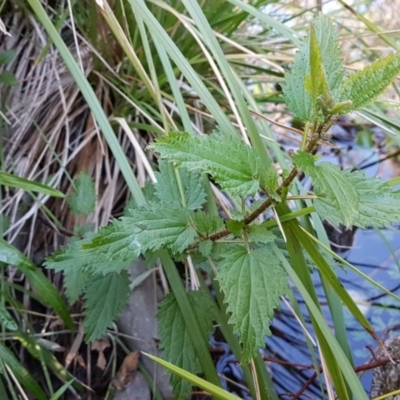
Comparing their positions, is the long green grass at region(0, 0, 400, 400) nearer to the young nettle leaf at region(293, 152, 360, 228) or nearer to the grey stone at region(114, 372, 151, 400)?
the grey stone at region(114, 372, 151, 400)

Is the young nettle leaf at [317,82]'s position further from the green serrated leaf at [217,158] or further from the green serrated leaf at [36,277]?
the green serrated leaf at [36,277]

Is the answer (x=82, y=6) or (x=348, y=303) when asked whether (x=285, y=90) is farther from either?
(x=82, y=6)

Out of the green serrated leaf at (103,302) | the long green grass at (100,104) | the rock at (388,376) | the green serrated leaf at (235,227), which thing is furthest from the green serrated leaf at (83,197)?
the rock at (388,376)

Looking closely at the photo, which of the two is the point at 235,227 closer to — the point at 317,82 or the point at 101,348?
the point at 317,82

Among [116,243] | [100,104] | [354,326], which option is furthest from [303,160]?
[354,326]

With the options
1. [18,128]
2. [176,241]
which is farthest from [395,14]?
[176,241]

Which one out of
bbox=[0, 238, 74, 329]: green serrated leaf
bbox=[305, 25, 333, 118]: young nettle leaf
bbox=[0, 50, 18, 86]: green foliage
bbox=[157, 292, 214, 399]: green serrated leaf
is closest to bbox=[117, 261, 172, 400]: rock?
bbox=[0, 238, 74, 329]: green serrated leaf
